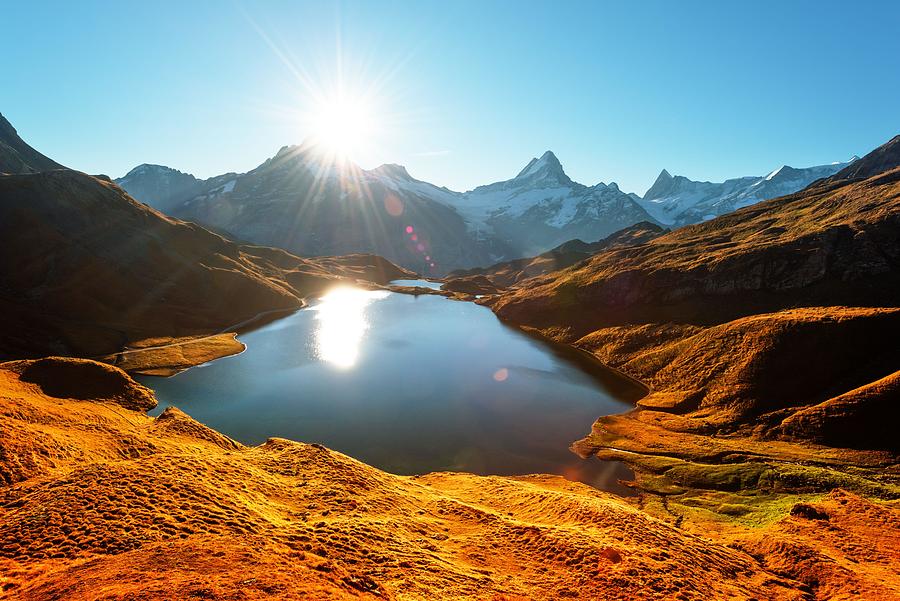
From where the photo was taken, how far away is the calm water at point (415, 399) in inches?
2194

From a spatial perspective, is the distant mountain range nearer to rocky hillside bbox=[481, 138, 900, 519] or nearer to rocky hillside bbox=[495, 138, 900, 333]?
rocky hillside bbox=[495, 138, 900, 333]

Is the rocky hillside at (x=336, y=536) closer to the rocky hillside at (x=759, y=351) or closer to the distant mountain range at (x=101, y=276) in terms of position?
the rocky hillside at (x=759, y=351)

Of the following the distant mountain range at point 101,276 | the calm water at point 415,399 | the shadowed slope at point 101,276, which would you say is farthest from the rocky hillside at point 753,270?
the distant mountain range at point 101,276

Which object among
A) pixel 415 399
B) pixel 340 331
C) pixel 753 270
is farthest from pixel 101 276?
pixel 753 270

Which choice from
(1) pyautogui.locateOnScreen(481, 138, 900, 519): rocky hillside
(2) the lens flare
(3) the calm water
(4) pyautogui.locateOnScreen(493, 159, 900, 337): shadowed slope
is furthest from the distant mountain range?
(1) pyautogui.locateOnScreen(481, 138, 900, 519): rocky hillside

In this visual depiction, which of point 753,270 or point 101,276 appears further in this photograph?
point 101,276

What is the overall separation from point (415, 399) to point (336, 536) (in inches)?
1957

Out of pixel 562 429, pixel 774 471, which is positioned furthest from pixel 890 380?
pixel 562 429

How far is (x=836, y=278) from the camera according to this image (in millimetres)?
91062

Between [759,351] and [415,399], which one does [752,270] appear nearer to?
[759,351]

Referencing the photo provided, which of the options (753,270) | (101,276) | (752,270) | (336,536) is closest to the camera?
(336,536)

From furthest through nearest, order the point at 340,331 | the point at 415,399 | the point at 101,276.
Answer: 1. the point at 340,331
2. the point at 101,276
3. the point at 415,399

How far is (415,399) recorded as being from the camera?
244ft

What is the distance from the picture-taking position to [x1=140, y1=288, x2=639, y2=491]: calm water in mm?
55719
